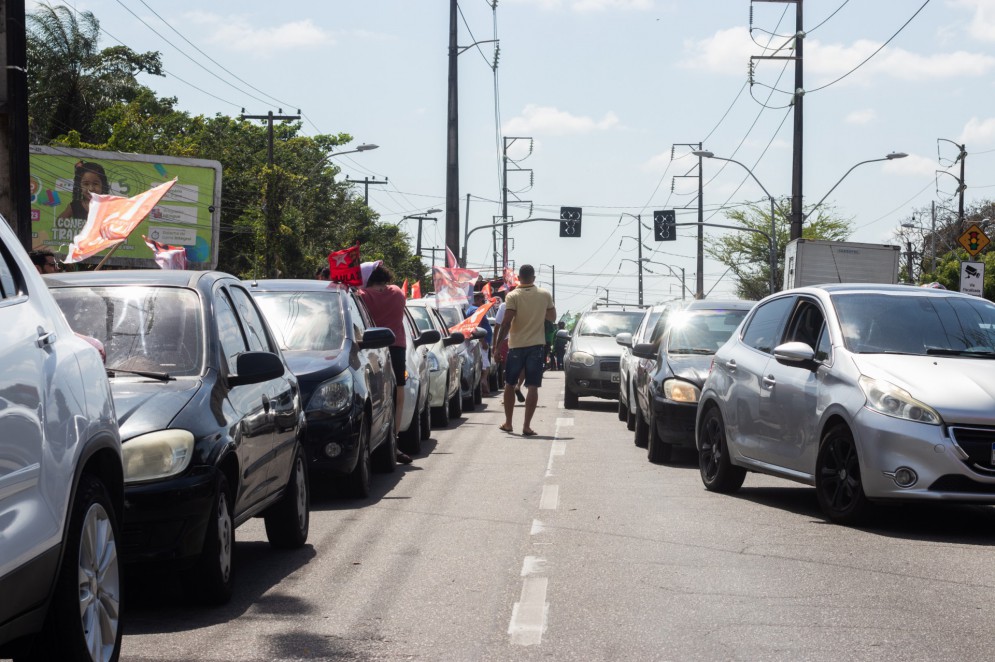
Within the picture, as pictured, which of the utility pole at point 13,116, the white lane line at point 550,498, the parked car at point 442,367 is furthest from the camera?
the parked car at point 442,367

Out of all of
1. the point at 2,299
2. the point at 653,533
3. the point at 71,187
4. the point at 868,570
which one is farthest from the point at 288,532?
the point at 71,187

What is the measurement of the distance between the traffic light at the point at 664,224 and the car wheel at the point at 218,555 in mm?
50710

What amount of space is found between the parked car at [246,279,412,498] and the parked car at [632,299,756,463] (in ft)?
8.21

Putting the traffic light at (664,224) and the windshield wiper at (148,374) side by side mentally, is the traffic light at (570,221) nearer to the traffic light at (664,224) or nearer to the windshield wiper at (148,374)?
the traffic light at (664,224)

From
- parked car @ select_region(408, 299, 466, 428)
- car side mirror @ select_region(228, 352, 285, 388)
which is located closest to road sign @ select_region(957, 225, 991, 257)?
parked car @ select_region(408, 299, 466, 428)

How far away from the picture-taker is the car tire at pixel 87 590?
4.12m

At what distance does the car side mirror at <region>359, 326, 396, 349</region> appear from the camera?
1083 cm

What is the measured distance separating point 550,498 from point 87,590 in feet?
19.7

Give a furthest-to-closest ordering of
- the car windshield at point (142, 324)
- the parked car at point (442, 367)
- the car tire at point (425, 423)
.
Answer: the parked car at point (442, 367), the car tire at point (425, 423), the car windshield at point (142, 324)

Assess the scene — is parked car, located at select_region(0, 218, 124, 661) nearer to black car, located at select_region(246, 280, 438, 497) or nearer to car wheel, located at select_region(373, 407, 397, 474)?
black car, located at select_region(246, 280, 438, 497)

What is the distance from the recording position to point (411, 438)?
13898 mm

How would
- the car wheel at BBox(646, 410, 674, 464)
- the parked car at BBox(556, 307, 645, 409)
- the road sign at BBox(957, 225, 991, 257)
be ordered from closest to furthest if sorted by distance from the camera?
1. the car wheel at BBox(646, 410, 674, 464)
2. the parked car at BBox(556, 307, 645, 409)
3. the road sign at BBox(957, 225, 991, 257)

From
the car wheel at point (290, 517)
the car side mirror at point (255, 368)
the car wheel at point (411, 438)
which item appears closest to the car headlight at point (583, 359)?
the car wheel at point (411, 438)

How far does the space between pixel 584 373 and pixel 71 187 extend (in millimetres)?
22902
